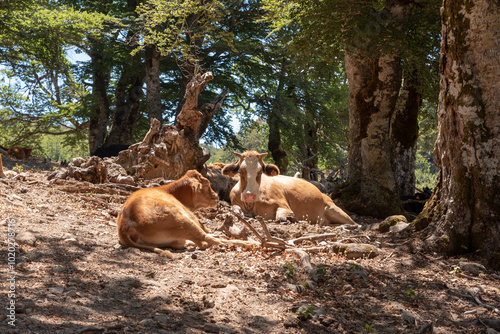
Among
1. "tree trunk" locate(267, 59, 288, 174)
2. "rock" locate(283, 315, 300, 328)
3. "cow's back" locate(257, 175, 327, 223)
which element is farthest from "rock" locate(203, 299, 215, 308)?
"tree trunk" locate(267, 59, 288, 174)

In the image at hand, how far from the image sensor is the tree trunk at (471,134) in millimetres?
5445

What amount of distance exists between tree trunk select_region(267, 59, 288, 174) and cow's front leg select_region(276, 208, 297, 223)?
42.9 ft

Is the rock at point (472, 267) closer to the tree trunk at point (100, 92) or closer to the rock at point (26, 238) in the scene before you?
the rock at point (26, 238)

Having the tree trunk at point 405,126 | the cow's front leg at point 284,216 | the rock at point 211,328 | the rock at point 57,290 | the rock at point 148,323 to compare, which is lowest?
the rock at point 211,328

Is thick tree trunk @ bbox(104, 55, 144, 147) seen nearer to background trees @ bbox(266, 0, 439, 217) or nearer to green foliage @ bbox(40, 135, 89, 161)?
green foliage @ bbox(40, 135, 89, 161)

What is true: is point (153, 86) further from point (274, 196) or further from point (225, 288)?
point (225, 288)

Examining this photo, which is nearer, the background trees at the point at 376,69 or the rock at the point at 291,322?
the rock at the point at 291,322

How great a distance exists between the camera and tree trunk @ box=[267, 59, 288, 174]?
22.3 meters

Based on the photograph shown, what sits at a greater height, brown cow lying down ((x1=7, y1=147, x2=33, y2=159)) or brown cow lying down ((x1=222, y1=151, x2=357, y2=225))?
brown cow lying down ((x1=7, y1=147, x2=33, y2=159))

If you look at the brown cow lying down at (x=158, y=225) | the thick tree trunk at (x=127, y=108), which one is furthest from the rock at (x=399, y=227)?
the thick tree trunk at (x=127, y=108)

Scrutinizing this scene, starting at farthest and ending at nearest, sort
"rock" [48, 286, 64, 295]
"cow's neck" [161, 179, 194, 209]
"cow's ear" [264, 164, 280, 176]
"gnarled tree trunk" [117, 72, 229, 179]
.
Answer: "gnarled tree trunk" [117, 72, 229, 179] < "cow's ear" [264, 164, 280, 176] < "cow's neck" [161, 179, 194, 209] < "rock" [48, 286, 64, 295]

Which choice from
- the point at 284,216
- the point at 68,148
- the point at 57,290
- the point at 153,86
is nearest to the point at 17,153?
the point at 153,86

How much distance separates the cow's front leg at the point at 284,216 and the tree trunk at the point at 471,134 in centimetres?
312

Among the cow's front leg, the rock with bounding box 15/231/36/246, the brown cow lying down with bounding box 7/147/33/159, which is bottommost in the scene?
the rock with bounding box 15/231/36/246
